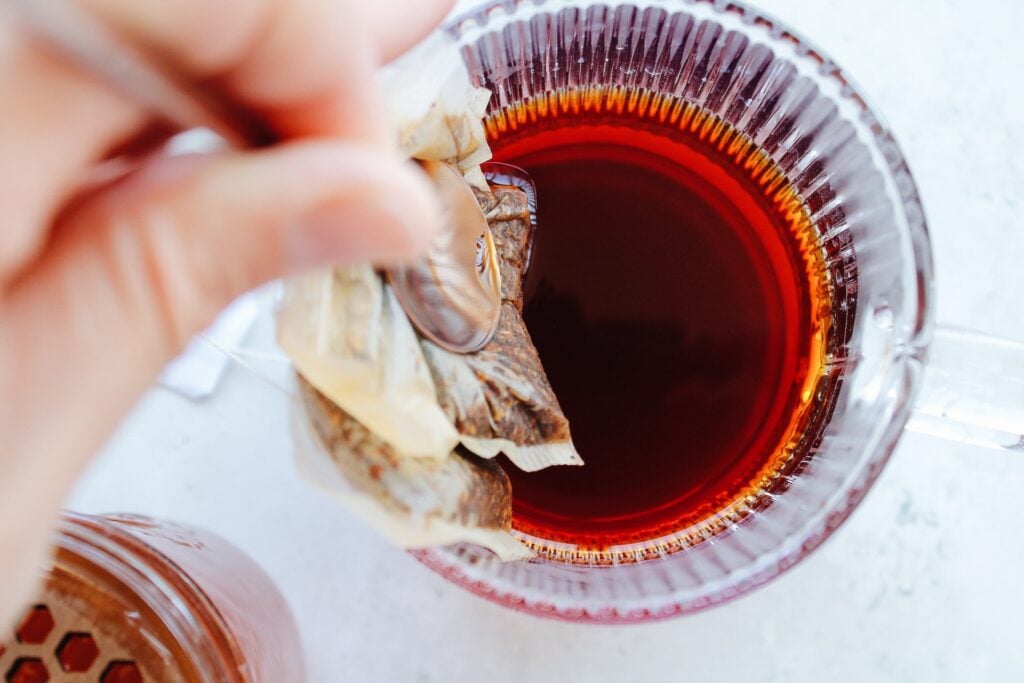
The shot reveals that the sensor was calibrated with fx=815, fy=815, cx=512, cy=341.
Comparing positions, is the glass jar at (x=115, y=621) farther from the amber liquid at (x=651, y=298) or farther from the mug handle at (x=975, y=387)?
the mug handle at (x=975, y=387)

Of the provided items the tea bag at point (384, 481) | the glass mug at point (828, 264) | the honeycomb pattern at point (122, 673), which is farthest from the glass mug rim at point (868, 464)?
the honeycomb pattern at point (122, 673)

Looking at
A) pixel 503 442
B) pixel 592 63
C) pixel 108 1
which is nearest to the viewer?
pixel 108 1

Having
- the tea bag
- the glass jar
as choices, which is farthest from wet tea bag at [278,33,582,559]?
the glass jar

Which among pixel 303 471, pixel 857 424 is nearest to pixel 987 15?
pixel 857 424

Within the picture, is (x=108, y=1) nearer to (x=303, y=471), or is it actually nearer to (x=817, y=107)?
(x=303, y=471)

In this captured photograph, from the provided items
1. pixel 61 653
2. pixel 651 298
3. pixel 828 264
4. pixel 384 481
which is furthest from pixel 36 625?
pixel 828 264

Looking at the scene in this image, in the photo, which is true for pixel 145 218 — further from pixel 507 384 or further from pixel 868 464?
pixel 868 464
